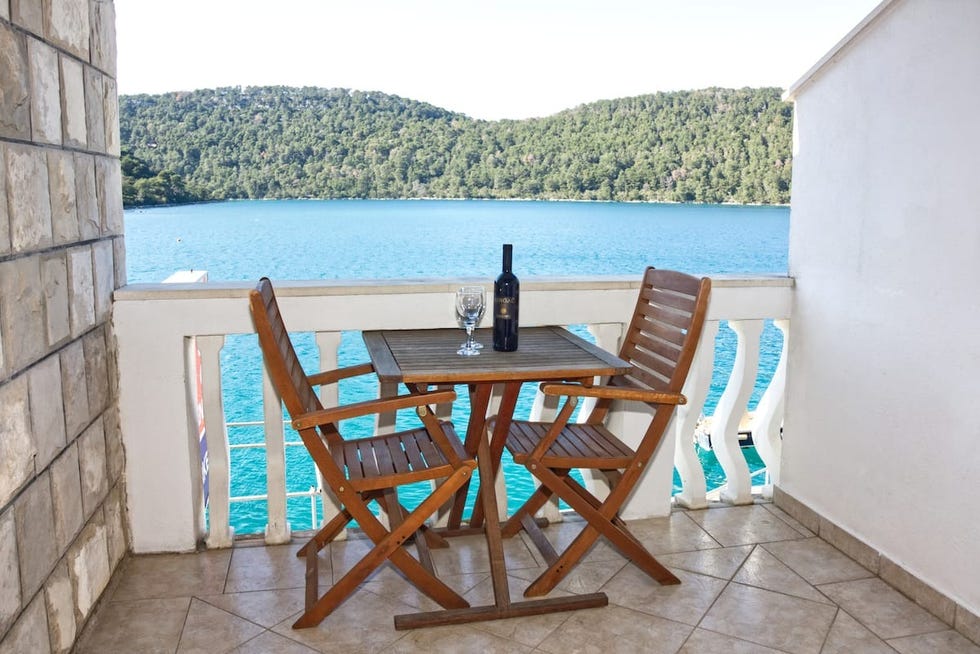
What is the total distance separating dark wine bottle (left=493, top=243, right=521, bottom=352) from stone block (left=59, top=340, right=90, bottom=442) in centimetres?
124

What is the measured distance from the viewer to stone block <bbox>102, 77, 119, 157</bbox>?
274cm

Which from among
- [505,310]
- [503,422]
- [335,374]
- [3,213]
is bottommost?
[503,422]

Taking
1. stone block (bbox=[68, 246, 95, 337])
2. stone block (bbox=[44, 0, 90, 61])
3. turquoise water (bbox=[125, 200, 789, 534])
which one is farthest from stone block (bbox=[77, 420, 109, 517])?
turquoise water (bbox=[125, 200, 789, 534])

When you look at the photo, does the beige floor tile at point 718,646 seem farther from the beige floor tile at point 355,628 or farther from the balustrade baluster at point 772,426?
the balustrade baluster at point 772,426

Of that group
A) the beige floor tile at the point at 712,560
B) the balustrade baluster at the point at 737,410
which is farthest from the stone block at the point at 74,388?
the balustrade baluster at the point at 737,410

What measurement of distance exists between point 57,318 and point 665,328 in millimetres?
1834

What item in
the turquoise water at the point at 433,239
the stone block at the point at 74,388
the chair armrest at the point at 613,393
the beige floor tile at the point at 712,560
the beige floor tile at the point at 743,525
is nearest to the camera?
the stone block at the point at 74,388

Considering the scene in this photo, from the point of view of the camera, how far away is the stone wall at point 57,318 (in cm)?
189

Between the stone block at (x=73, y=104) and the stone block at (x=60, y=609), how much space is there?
1.18 meters

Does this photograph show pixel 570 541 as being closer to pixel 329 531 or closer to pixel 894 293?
pixel 329 531

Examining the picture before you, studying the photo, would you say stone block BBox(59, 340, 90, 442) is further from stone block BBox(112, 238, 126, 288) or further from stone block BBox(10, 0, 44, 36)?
stone block BBox(10, 0, 44, 36)

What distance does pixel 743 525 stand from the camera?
10.7ft

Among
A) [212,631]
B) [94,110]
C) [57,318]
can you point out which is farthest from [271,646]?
[94,110]

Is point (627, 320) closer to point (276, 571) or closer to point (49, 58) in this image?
point (276, 571)
